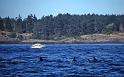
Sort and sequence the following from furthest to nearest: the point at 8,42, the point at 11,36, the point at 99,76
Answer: the point at 11,36
the point at 8,42
the point at 99,76

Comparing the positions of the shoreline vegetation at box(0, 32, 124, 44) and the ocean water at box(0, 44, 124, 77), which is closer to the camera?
the ocean water at box(0, 44, 124, 77)

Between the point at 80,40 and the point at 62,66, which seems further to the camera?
the point at 80,40

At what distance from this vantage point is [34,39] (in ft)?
610

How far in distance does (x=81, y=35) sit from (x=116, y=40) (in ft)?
92.6

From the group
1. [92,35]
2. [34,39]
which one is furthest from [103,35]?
[34,39]

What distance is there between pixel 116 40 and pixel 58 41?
37426 mm

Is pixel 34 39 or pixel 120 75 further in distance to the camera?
pixel 34 39

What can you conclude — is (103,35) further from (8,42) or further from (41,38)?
(8,42)

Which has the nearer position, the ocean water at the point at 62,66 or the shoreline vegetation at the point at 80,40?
the ocean water at the point at 62,66

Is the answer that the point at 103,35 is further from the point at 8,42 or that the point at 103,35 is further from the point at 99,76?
the point at 99,76

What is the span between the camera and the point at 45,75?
36.0 metres

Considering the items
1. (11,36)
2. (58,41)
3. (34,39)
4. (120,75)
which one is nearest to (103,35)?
(58,41)

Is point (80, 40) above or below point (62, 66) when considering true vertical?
below

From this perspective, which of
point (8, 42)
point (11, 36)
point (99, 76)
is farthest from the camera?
point (11, 36)
